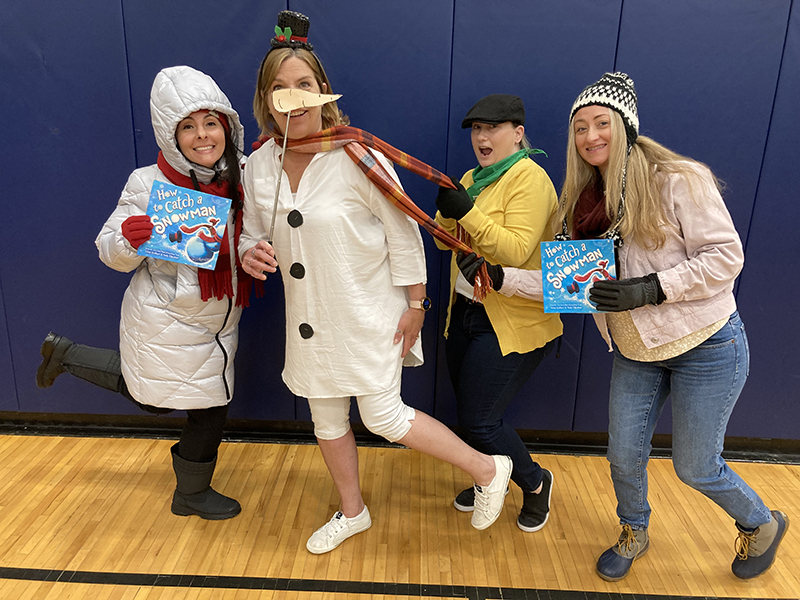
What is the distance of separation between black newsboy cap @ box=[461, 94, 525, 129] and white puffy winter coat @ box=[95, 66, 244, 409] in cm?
78

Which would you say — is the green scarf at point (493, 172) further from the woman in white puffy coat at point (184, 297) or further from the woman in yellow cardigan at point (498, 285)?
the woman in white puffy coat at point (184, 297)

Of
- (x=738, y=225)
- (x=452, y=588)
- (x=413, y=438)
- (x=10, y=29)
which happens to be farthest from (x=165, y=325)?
(x=738, y=225)

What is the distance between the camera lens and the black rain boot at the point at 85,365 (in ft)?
6.63

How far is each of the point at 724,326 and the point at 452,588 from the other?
1157 millimetres

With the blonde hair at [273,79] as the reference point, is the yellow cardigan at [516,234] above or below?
below

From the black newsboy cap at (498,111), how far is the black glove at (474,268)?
0.42 m

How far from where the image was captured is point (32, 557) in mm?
1856

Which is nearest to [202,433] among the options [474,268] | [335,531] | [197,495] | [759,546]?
[197,495]

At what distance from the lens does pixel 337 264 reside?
1.62m

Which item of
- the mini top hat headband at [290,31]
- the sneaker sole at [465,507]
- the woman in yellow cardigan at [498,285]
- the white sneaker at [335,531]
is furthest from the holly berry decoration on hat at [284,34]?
the sneaker sole at [465,507]

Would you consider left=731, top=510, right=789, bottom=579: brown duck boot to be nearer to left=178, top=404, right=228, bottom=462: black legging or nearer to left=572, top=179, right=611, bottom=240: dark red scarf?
left=572, top=179, right=611, bottom=240: dark red scarf

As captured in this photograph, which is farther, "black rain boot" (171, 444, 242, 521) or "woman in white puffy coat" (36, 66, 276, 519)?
"black rain boot" (171, 444, 242, 521)

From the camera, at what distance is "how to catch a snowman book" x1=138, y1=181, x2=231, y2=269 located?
5.46ft

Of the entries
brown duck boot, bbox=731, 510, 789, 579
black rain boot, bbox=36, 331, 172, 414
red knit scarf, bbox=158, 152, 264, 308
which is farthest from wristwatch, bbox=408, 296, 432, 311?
brown duck boot, bbox=731, 510, 789, 579
